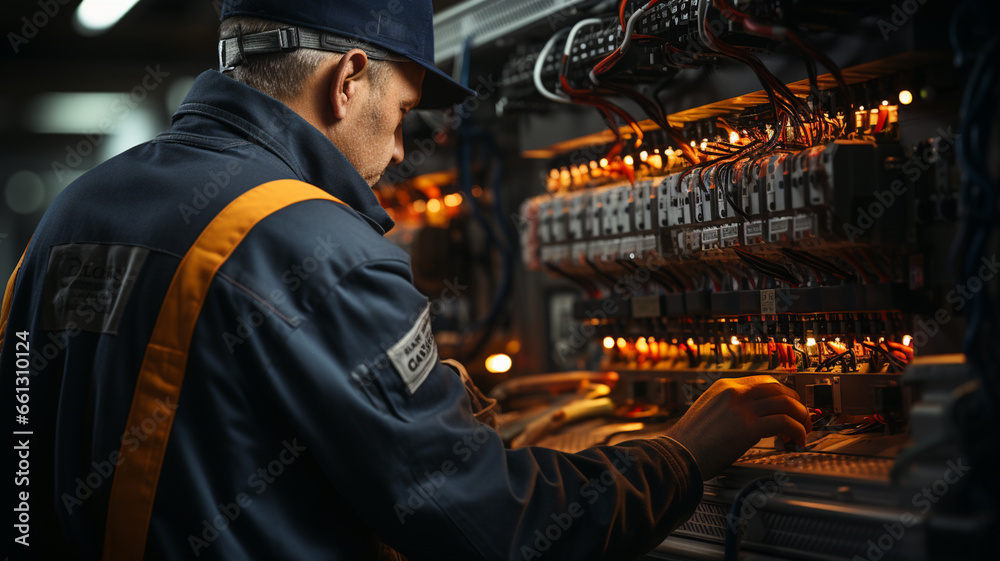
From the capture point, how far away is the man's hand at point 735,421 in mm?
1302

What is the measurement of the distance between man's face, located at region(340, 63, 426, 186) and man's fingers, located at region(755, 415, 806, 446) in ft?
2.75

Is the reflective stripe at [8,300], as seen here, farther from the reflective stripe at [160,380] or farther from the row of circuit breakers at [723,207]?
the row of circuit breakers at [723,207]

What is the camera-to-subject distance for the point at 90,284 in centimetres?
118

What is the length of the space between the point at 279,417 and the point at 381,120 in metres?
0.61

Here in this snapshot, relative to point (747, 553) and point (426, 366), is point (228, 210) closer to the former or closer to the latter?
point (426, 366)

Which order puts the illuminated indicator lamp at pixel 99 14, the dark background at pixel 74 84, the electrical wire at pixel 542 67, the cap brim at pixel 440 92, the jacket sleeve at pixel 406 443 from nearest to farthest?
the jacket sleeve at pixel 406 443 < the cap brim at pixel 440 92 < the electrical wire at pixel 542 67 < the illuminated indicator lamp at pixel 99 14 < the dark background at pixel 74 84

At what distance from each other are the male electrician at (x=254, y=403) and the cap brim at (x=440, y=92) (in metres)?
0.41

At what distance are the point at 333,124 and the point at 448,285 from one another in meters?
1.90

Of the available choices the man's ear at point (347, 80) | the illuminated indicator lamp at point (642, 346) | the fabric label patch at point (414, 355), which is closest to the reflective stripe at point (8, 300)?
the man's ear at point (347, 80)

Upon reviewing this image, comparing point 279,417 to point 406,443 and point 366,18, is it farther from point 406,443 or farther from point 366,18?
point 366,18

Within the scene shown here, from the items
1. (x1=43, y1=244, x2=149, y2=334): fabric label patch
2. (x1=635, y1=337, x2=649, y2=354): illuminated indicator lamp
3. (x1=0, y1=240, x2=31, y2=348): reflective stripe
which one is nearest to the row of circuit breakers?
(x1=635, y1=337, x2=649, y2=354): illuminated indicator lamp

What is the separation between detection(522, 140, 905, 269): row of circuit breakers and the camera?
137cm

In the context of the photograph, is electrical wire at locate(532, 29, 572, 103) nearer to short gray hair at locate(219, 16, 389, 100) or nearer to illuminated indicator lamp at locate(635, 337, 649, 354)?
illuminated indicator lamp at locate(635, 337, 649, 354)

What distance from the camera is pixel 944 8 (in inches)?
53.2
